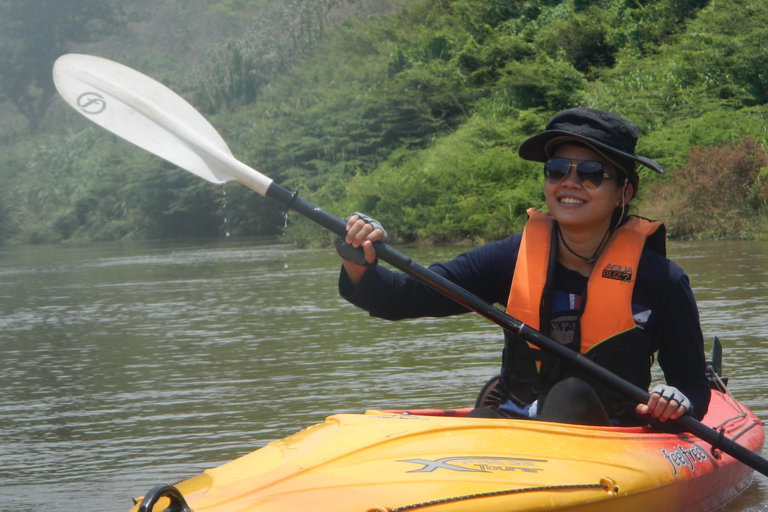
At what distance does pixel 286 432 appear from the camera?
4.66m

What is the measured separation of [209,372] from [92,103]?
10.7 ft

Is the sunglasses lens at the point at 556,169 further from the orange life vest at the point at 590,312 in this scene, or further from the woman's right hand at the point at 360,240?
the woman's right hand at the point at 360,240

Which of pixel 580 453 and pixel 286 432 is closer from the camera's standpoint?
pixel 580 453

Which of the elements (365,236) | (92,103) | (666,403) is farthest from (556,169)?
(92,103)

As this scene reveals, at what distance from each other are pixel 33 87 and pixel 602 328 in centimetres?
6753

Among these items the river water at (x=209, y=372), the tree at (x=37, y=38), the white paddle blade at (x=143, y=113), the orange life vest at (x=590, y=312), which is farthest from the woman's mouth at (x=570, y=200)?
the tree at (x=37, y=38)

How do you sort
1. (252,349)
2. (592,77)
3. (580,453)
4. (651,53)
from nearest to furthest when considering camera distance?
(580,453) < (252,349) < (651,53) < (592,77)

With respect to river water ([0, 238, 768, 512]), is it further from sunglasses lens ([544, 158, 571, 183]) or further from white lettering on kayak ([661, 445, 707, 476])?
Result: sunglasses lens ([544, 158, 571, 183])

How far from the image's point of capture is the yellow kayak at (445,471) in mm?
2340

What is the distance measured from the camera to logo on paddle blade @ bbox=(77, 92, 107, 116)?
11.6ft

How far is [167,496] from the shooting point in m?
2.25

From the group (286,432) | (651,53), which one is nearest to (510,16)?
(651,53)

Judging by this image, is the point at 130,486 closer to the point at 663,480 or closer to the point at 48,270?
the point at 663,480

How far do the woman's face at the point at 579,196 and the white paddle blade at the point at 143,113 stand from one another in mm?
1117
